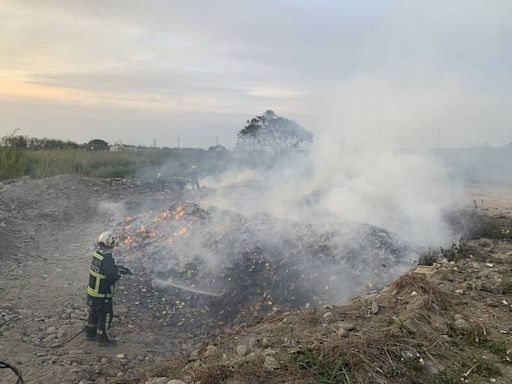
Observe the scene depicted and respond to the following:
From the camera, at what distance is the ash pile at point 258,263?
7.02 m

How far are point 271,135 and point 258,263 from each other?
16.6m

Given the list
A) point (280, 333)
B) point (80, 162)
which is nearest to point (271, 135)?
point (80, 162)

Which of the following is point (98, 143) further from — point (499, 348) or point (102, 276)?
point (499, 348)

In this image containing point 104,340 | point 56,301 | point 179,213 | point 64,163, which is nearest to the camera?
point 104,340

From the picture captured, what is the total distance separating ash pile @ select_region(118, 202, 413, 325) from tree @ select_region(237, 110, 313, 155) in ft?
33.8

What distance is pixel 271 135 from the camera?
78.2ft

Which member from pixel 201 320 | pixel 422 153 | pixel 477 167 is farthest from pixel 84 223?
pixel 477 167

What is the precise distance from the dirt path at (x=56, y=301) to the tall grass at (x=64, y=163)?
13.3 feet

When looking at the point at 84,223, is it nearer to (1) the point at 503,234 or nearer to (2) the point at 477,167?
(1) the point at 503,234

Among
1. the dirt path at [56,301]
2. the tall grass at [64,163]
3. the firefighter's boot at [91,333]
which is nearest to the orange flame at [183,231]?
the dirt path at [56,301]

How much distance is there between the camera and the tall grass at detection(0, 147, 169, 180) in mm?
17391

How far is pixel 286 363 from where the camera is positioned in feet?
12.0

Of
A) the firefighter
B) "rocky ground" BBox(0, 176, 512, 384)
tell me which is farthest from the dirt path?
the firefighter

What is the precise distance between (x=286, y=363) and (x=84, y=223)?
10.7m
